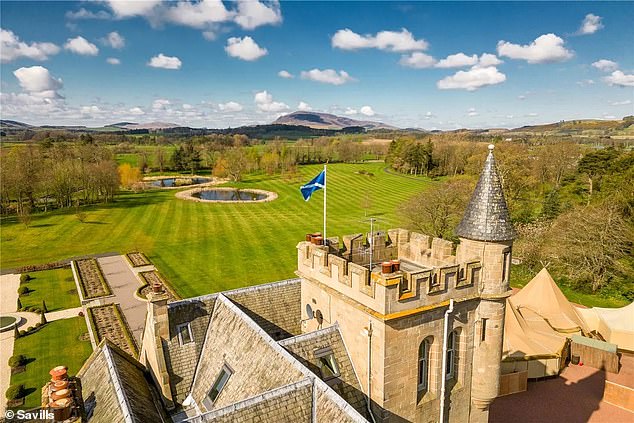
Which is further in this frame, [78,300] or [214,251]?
[214,251]

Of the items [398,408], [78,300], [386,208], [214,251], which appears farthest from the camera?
[386,208]

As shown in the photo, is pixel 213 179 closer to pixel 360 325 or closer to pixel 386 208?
pixel 386 208

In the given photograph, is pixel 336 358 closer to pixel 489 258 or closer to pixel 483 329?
pixel 483 329

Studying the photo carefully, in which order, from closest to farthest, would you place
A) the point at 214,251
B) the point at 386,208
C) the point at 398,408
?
the point at 398,408, the point at 214,251, the point at 386,208

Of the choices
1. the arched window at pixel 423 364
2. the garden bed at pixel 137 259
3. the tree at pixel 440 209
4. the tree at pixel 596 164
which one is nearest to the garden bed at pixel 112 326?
the garden bed at pixel 137 259

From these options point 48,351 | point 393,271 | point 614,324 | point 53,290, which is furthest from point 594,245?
point 53,290

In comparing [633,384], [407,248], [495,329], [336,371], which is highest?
[407,248]

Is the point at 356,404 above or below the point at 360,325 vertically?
below

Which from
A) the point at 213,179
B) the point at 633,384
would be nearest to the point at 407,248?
the point at 633,384
